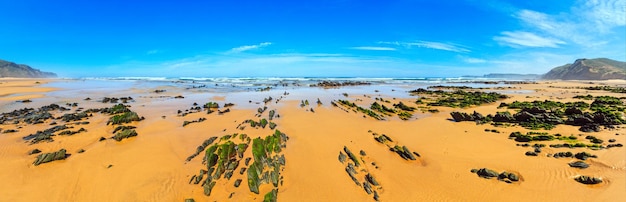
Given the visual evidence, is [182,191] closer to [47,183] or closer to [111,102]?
[47,183]

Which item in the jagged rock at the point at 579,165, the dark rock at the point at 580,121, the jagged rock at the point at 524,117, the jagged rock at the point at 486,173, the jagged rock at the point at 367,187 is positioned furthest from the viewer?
the jagged rock at the point at 524,117

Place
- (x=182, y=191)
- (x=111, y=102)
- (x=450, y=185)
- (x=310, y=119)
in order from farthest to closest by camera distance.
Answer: (x=111, y=102) → (x=310, y=119) → (x=450, y=185) → (x=182, y=191)

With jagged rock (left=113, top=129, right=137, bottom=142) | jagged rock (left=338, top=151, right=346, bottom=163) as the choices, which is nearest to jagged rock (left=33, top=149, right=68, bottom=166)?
jagged rock (left=113, top=129, right=137, bottom=142)

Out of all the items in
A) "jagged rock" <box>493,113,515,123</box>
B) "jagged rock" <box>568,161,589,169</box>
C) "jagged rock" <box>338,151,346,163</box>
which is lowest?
"jagged rock" <box>568,161,589,169</box>

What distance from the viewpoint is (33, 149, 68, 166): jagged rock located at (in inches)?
313

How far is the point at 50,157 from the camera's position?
8.09 metres

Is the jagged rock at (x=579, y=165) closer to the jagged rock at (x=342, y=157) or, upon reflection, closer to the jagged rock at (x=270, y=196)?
the jagged rock at (x=342, y=157)

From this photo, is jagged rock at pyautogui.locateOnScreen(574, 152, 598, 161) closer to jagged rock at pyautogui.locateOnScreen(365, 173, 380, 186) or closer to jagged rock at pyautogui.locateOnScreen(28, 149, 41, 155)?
jagged rock at pyautogui.locateOnScreen(365, 173, 380, 186)

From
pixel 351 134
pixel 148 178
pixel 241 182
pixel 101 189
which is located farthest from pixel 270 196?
pixel 351 134

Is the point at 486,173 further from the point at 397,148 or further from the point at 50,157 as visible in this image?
the point at 50,157

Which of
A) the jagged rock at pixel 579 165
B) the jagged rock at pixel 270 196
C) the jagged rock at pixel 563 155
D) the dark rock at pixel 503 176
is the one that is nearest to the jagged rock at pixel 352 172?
the jagged rock at pixel 270 196

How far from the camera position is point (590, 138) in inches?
401

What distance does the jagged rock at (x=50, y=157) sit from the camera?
7.94 m

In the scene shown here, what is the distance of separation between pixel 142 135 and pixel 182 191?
233 inches
